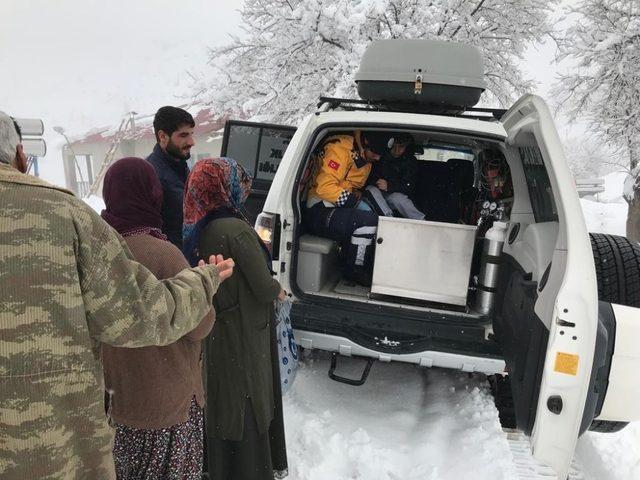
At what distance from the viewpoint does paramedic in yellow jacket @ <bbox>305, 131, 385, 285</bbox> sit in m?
3.72

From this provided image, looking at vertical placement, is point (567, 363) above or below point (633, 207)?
above

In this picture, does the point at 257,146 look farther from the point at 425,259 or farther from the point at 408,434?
the point at 408,434

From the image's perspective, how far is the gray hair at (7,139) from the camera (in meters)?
1.19

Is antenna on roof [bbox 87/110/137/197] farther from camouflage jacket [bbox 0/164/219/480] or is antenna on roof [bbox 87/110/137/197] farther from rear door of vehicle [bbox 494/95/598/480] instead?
camouflage jacket [bbox 0/164/219/480]

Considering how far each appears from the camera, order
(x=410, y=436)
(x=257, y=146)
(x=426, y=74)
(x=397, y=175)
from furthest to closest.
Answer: (x=257, y=146) < (x=397, y=175) < (x=426, y=74) < (x=410, y=436)

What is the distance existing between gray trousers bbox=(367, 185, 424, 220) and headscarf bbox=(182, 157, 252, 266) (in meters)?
2.13

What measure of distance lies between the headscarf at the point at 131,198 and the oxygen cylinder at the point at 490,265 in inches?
88.9

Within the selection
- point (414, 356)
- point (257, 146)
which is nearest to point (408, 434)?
point (414, 356)

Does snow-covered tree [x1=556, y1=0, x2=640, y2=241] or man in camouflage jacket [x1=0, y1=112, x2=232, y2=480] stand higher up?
snow-covered tree [x1=556, y1=0, x2=640, y2=241]

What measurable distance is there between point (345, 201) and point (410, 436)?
5.79 feet

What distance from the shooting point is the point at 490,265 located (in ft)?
10.8

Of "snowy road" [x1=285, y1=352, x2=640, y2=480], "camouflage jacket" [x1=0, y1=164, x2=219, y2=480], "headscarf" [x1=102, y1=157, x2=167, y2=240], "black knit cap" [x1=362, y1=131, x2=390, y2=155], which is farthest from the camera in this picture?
"black knit cap" [x1=362, y1=131, x2=390, y2=155]

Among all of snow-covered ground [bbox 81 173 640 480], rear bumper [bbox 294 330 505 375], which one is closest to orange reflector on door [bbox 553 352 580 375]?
Result: snow-covered ground [bbox 81 173 640 480]

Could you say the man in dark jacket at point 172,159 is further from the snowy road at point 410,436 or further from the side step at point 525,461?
the side step at point 525,461
